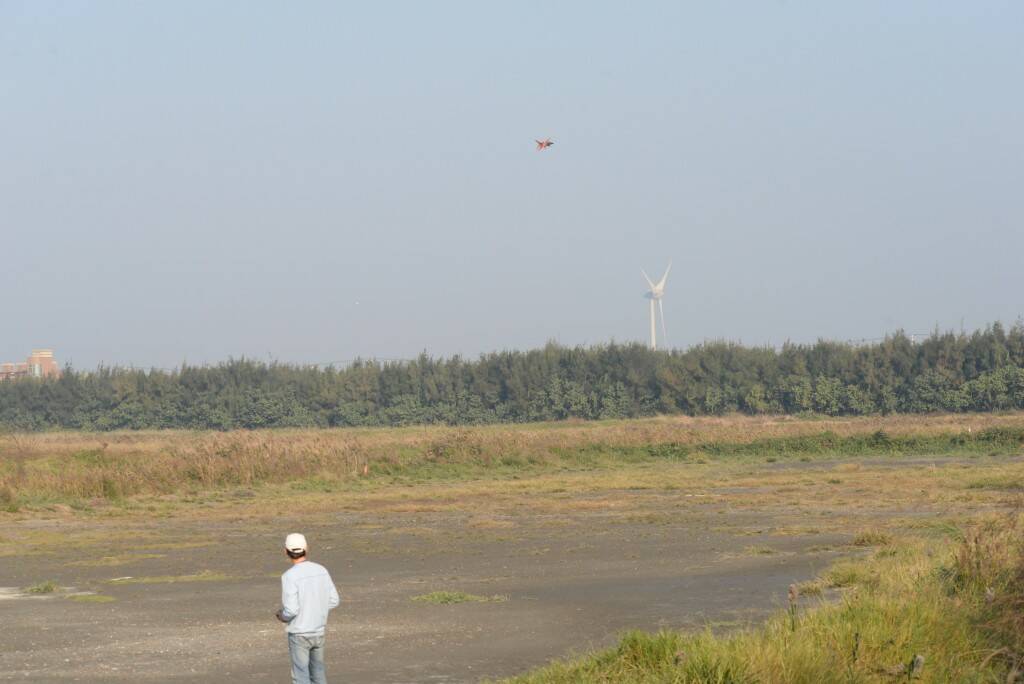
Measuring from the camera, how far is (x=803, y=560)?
71.7 feet

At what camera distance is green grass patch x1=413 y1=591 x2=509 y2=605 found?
59.4 ft

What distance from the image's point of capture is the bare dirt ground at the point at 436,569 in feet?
46.9

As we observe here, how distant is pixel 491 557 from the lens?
23875mm

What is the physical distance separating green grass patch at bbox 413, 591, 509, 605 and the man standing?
7799 mm

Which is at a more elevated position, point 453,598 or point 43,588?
point 43,588

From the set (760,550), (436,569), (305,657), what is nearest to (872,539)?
(760,550)

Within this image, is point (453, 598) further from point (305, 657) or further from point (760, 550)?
point (305, 657)

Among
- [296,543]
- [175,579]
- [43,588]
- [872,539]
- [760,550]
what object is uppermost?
[296,543]

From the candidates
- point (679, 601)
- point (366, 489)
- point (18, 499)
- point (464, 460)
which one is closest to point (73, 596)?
point (679, 601)

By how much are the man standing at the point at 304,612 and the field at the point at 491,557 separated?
201 cm

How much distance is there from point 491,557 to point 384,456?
26268mm

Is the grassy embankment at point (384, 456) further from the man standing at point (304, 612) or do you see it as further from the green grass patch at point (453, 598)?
the man standing at point (304, 612)

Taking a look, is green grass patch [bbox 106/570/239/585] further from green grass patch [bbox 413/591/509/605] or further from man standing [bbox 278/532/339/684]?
man standing [bbox 278/532/339/684]

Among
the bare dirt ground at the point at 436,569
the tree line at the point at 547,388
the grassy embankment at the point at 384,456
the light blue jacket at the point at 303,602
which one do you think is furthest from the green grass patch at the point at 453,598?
the tree line at the point at 547,388
